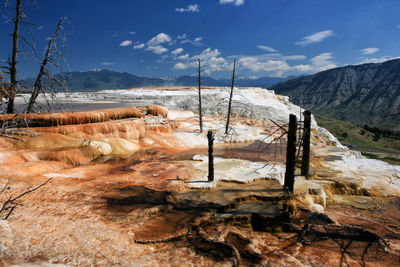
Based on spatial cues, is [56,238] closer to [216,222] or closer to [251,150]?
[216,222]

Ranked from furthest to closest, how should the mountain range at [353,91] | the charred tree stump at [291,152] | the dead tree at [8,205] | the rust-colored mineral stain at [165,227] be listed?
the mountain range at [353,91] → the charred tree stump at [291,152] → the rust-colored mineral stain at [165,227] → the dead tree at [8,205]

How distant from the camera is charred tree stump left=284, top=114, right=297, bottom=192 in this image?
7.47 m

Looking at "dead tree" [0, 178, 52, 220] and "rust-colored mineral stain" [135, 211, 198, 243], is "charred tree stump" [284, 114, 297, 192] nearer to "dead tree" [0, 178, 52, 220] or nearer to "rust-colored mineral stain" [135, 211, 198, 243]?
"rust-colored mineral stain" [135, 211, 198, 243]

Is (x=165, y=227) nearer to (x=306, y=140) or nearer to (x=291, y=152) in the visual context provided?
(x=291, y=152)

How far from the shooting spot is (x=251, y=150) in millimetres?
18750

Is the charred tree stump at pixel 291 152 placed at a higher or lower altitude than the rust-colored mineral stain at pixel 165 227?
higher

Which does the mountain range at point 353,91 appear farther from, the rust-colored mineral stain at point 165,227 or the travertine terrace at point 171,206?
the rust-colored mineral stain at point 165,227

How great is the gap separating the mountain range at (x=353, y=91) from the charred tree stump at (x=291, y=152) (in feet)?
360

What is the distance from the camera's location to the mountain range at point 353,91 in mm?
123250

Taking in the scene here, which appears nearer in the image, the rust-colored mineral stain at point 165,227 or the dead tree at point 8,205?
the dead tree at point 8,205

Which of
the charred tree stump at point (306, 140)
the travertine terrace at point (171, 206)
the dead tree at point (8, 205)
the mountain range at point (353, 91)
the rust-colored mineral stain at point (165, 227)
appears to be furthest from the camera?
the mountain range at point (353, 91)

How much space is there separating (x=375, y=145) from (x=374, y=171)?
51.0 meters

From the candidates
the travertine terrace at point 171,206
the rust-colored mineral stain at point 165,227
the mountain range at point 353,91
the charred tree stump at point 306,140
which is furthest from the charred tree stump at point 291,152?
the mountain range at point 353,91

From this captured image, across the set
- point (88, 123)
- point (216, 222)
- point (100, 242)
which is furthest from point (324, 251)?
point (88, 123)
